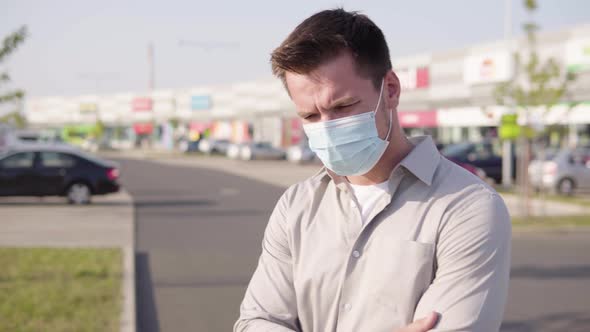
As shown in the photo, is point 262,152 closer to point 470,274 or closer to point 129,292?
point 129,292

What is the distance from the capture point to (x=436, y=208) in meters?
2.21

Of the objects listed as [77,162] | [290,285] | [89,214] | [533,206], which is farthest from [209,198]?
[290,285]

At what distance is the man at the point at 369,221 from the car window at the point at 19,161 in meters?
18.8

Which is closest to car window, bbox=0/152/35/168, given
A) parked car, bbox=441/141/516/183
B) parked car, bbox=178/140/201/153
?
parked car, bbox=441/141/516/183

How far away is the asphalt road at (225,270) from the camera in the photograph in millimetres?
7723

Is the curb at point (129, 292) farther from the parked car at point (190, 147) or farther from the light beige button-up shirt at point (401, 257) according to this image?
the parked car at point (190, 147)

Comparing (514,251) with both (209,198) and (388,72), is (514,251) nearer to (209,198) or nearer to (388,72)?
(388,72)

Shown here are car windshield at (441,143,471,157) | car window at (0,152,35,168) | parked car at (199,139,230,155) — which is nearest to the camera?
car window at (0,152,35,168)

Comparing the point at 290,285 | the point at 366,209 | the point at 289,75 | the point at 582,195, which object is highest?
the point at 289,75

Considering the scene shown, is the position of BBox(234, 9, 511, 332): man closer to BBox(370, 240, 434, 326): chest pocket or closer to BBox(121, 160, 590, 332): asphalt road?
BBox(370, 240, 434, 326): chest pocket

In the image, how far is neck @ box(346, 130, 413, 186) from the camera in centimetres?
240

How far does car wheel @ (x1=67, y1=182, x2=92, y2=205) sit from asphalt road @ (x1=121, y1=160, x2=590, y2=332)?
1568 mm

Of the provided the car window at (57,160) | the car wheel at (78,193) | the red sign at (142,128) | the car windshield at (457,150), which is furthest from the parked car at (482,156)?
the red sign at (142,128)

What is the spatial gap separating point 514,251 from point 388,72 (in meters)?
10.8
